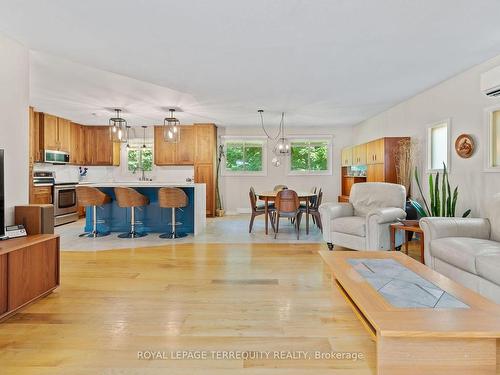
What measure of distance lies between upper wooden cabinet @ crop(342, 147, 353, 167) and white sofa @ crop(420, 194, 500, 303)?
434 cm

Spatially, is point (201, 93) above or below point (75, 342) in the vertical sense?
above

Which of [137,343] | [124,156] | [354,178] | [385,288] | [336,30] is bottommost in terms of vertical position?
[137,343]

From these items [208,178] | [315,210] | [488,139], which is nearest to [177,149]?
[208,178]

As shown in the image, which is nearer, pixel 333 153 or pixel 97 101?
pixel 97 101

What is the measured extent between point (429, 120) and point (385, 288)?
3892 millimetres

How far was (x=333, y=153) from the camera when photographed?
839 cm

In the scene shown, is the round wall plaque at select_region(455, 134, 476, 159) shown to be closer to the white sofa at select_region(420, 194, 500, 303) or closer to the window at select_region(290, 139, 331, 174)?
the white sofa at select_region(420, 194, 500, 303)

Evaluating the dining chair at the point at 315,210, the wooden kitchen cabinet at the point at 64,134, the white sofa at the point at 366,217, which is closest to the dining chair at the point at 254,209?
the dining chair at the point at 315,210

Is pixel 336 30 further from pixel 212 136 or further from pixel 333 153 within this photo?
pixel 333 153

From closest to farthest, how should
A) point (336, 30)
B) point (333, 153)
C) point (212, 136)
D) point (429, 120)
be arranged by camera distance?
point (336, 30)
point (429, 120)
point (212, 136)
point (333, 153)

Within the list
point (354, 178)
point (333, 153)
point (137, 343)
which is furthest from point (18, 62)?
point (333, 153)

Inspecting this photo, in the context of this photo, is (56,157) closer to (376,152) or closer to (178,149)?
(178,149)

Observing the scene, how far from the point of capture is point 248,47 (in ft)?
10.5

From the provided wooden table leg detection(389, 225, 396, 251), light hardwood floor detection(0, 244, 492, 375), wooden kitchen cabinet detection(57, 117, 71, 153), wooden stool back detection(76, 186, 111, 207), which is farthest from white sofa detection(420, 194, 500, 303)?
wooden kitchen cabinet detection(57, 117, 71, 153)
